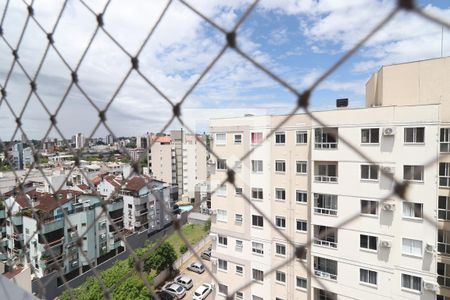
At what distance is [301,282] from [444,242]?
171 centimetres

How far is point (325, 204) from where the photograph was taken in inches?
138

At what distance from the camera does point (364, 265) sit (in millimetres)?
3186

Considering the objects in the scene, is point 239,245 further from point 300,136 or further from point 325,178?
point 300,136

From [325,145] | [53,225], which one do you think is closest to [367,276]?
[325,145]

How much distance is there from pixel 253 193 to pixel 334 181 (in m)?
1.20

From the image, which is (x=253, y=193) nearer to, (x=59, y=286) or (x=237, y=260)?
(x=237, y=260)

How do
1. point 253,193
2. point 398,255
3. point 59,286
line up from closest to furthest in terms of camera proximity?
point 398,255 < point 253,193 < point 59,286

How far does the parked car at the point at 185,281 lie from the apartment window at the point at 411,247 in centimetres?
476

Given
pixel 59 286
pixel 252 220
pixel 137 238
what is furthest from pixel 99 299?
pixel 137 238

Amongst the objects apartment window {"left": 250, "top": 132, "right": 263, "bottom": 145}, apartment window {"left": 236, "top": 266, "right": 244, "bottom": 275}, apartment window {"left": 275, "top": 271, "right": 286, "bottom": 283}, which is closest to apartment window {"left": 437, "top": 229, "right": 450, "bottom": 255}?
apartment window {"left": 275, "top": 271, "right": 286, "bottom": 283}

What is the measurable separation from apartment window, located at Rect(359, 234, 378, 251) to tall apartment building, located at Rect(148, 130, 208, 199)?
905cm

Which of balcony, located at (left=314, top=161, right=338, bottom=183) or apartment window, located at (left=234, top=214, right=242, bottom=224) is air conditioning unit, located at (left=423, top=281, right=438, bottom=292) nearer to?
balcony, located at (left=314, top=161, right=338, bottom=183)

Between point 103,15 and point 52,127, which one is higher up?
point 103,15

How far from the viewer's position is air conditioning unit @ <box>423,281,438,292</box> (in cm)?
281
